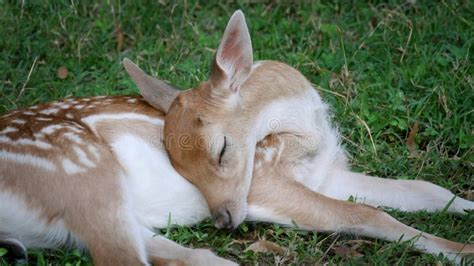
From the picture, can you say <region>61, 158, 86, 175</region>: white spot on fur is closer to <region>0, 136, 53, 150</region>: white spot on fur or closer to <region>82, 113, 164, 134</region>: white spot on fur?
<region>0, 136, 53, 150</region>: white spot on fur

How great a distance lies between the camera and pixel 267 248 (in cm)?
508

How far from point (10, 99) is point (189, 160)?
7.06 ft

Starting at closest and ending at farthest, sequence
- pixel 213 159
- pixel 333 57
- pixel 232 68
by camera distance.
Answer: pixel 213 159
pixel 232 68
pixel 333 57

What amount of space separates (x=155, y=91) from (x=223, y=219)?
1.00 m

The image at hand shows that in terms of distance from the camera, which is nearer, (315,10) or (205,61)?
(205,61)

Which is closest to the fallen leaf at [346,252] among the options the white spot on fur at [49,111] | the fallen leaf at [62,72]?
the white spot on fur at [49,111]

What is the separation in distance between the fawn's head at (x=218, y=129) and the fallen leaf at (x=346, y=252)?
1.92 ft

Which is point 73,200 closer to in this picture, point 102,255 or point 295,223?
point 102,255

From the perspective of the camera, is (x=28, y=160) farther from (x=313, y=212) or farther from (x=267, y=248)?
(x=313, y=212)

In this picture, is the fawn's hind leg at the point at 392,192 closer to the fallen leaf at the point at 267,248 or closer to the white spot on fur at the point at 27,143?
the fallen leaf at the point at 267,248

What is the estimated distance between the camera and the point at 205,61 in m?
7.11

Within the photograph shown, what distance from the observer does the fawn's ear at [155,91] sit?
18.0ft

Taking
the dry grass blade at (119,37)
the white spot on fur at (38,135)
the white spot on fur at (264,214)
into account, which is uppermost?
the white spot on fur at (38,135)

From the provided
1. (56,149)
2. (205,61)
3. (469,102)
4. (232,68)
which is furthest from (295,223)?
(205,61)
